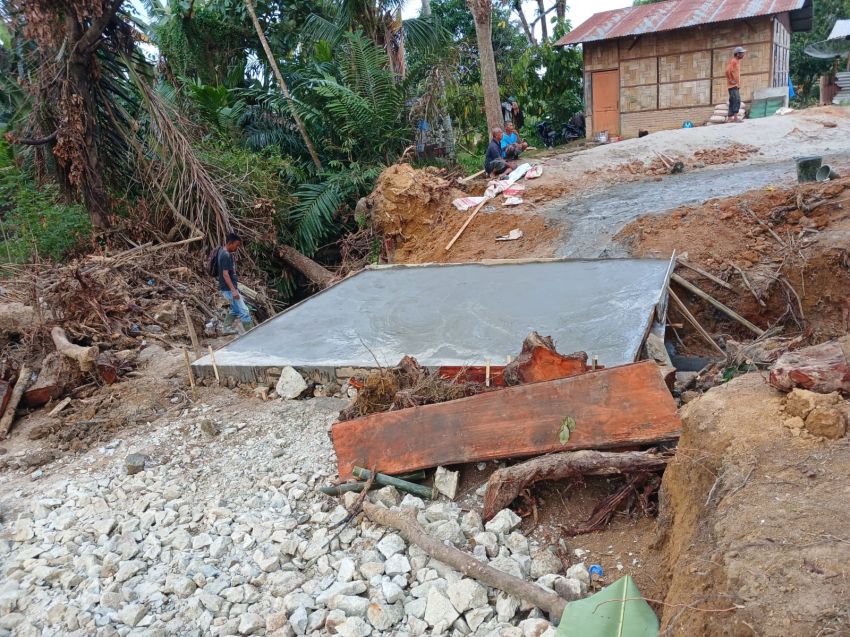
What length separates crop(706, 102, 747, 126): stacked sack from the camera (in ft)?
45.3

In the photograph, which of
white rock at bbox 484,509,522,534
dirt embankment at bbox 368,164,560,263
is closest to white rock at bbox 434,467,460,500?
white rock at bbox 484,509,522,534

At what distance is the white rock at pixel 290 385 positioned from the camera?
→ 18.3 feet

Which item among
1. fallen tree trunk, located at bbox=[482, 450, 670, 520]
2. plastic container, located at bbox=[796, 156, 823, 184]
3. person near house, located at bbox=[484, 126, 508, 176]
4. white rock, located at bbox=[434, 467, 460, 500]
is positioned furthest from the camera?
person near house, located at bbox=[484, 126, 508, 176]

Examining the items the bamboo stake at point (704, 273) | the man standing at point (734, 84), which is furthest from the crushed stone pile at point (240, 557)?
the man standing at point (734, 84)

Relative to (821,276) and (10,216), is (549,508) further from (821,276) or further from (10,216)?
(10,216)

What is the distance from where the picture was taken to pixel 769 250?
7.33 m

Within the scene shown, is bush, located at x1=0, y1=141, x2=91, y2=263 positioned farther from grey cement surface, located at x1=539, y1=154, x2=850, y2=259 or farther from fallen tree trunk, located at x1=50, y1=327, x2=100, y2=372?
grey cement surface, located at x1=539, y1=154, x2=850, y2=259

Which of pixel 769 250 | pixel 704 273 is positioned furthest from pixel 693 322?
pixel 769 250

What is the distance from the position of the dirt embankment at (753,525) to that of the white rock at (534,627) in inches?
22.3

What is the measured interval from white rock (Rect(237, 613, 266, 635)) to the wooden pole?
1.06m

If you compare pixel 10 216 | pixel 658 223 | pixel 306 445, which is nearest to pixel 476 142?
pixel 658 223

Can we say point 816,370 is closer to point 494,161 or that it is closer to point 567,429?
point 567,429

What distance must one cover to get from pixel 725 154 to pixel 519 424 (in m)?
9.18

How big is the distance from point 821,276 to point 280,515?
5883 mm
